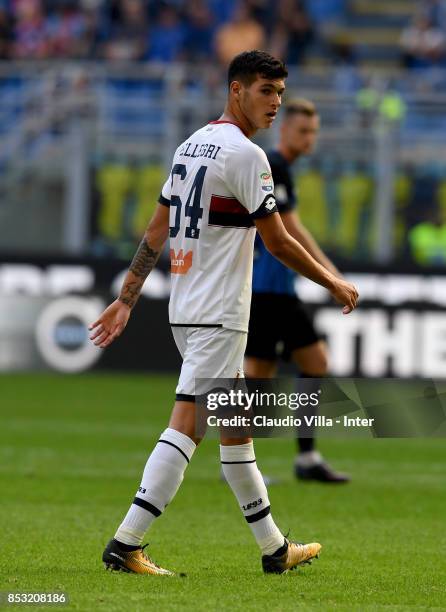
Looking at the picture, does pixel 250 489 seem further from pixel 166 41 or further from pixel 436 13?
pixel 436 13

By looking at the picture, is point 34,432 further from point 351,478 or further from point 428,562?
point 428,562

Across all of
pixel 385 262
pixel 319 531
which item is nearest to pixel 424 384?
pixel 319 531

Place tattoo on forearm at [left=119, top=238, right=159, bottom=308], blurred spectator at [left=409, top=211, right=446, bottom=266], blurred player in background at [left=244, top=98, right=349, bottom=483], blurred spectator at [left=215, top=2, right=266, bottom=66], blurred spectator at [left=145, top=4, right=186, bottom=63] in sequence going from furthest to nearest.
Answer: blurred spectator at [left=145, top=4, right=186, bottom=63], blurred spectator at [left=215, top=2, right=266, bottom=66], blurred spectator at [left=409, top=211, right=446, bottom=266], blurred player in background at [left=244, top=98, right=349, bottom=483], tattoo on forearm at [left=119, top=238, right=159, bottom=308]

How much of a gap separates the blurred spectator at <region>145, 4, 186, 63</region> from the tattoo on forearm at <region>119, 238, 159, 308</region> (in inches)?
612

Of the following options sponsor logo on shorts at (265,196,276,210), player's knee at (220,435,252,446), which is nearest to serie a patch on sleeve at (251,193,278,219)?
sponsor logo on shorts at (265,196,276,210)

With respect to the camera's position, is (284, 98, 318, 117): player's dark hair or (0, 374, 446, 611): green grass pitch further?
(284, 98, 318, 117): player's dark hair

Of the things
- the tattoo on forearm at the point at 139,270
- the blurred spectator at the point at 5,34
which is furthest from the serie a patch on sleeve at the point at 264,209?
the blurred spectator at the point at 5,34

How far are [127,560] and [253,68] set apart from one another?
2.11 metres

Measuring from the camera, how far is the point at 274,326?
9555mm

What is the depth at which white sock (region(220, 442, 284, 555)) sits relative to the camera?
234 inches

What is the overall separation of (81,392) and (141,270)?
943 cm

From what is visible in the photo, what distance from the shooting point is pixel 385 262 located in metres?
17.1

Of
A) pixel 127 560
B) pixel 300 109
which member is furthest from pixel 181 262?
pixel 300 109

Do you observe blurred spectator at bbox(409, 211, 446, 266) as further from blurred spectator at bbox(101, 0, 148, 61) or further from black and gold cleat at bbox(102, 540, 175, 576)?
black and gold cleat at bbox(102, 540, 175, 576)
